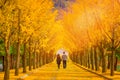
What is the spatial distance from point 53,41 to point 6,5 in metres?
79.1

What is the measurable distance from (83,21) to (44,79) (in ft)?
116

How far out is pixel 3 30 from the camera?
32.8 meters

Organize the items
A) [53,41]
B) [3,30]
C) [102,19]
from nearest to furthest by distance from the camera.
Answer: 1. [3,30]
2. [102,19]
3. [53,41]

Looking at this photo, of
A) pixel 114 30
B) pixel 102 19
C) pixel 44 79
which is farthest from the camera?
pixel 102 19

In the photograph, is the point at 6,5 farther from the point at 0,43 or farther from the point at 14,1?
the point at 0,43

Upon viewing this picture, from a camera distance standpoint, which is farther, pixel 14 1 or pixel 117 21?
pixel 117 21

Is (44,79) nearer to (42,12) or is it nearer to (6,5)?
(6,5)

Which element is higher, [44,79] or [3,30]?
[3,30]

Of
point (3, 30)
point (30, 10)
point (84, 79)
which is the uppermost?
point (30, 10)

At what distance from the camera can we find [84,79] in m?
38.3

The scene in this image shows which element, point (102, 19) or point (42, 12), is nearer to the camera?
point (102, 19)

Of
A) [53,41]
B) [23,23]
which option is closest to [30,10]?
[23,23]

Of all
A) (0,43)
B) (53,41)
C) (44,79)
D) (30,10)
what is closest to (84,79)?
(44,79)

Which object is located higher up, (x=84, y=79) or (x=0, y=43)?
(x=0, y=43)
